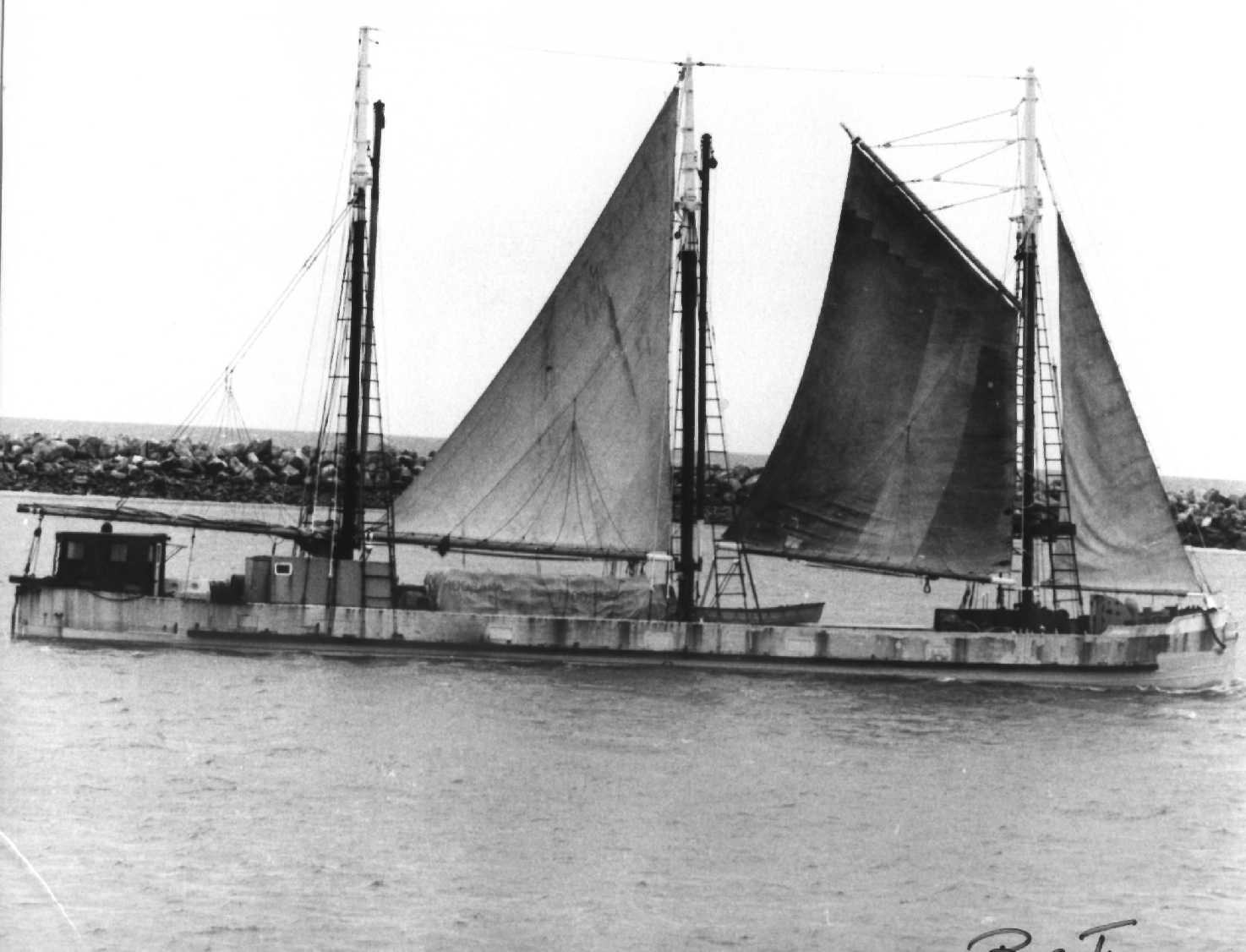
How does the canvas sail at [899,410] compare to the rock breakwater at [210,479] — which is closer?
the canvas sail at [899,410]

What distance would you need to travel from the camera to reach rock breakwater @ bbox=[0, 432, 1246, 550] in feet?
290

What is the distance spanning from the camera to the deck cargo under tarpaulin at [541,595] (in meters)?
38.2

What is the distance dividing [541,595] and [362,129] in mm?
10088

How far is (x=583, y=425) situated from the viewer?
38.3m

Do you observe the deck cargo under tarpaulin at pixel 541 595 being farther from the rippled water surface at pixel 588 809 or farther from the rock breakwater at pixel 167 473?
the rock breakwater at pixel 167 473

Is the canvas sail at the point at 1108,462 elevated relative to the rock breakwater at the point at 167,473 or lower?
lower

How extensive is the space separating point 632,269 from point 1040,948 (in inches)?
757

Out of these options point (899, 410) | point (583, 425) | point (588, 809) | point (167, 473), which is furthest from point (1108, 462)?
point (167, 473)

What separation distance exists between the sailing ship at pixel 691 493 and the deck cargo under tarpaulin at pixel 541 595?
49 millimetres
